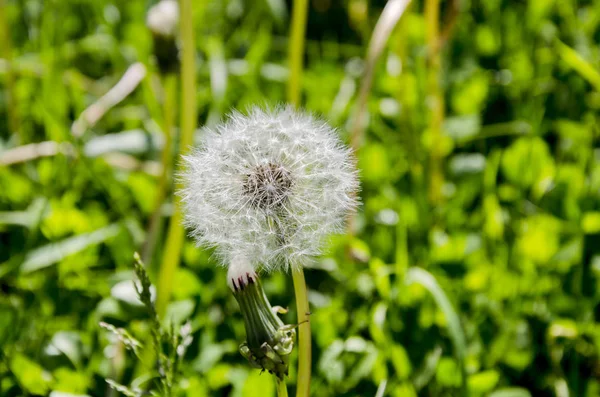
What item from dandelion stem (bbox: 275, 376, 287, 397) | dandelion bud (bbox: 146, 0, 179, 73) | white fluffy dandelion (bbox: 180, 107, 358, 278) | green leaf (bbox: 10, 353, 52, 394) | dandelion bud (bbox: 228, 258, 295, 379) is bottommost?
green leaf (bbox: 10, 353, 52, 394)

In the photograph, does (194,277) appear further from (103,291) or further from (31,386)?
(31,386)

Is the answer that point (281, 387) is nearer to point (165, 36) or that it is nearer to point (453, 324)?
point (453, 324)

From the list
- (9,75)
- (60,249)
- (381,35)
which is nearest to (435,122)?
(381,35)

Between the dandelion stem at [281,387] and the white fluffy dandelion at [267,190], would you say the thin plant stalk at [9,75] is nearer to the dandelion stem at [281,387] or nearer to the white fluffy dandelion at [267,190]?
the white fluffy dandelion at [267,190]

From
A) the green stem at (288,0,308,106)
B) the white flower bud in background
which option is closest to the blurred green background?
the white flower bud in background

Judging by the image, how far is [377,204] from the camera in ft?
A: 6.73

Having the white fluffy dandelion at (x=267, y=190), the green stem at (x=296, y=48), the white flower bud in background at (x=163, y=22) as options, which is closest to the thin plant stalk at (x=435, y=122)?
the green stem at (x=296, y=48)

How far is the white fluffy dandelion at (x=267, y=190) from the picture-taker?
38.4 inches

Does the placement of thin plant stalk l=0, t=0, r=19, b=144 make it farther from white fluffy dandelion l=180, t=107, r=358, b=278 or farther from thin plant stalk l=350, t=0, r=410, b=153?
white fluffy dandelion l=180, t=107, r=358, b=278

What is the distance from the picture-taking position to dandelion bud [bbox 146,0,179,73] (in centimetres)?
169

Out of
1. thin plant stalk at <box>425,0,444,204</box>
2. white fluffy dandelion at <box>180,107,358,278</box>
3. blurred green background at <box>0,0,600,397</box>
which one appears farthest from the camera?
thin plant stalk at <box>425,0,444,204</box>

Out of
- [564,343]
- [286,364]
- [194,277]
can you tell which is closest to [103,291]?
[194,277]

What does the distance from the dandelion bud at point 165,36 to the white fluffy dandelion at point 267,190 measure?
2.10 feet

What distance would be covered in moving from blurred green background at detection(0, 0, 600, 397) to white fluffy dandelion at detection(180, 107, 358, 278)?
23 centimetres
